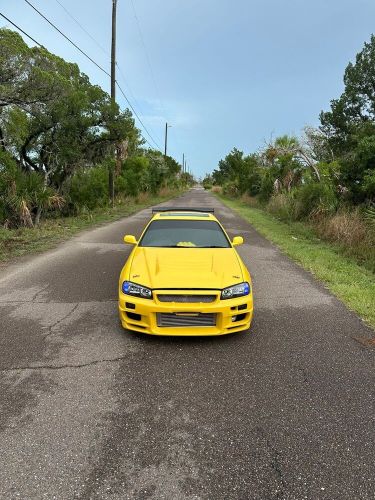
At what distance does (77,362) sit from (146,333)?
2.48ft

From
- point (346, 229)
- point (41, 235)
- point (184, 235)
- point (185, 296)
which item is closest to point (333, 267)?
point (346, 229)

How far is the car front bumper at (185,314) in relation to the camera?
3758 millimetres

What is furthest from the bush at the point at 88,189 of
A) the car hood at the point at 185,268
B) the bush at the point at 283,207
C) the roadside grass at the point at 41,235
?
the car hood at the point at 185,268

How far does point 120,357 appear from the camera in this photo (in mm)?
3689

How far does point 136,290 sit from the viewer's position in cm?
394

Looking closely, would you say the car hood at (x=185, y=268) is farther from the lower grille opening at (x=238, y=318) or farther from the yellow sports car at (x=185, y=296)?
the lower grille opening at (x=238, y=318)

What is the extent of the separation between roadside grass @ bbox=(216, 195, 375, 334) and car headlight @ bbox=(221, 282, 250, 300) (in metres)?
1.89

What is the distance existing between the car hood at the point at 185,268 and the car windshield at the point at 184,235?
207mm

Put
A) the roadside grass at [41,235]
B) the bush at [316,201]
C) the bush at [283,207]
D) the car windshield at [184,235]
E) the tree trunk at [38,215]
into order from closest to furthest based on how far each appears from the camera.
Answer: the car windshield at [184,235] < the roadside grass at [41,235] < the bush at [316,201] < the tree trunk at [38,215] < the bush at [283,207]

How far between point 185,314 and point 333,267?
5.07m

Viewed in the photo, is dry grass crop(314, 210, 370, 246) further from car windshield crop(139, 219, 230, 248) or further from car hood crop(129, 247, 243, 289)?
car hood crop(129, 247, 243, 289)

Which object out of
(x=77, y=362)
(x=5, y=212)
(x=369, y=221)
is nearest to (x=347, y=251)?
(x=369, y=221)

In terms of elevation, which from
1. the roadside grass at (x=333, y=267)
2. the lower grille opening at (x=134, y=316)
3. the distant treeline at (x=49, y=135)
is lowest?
the roadside grass at (x=333, y=267)

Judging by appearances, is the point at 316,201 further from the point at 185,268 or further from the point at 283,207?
the point at 185,268
